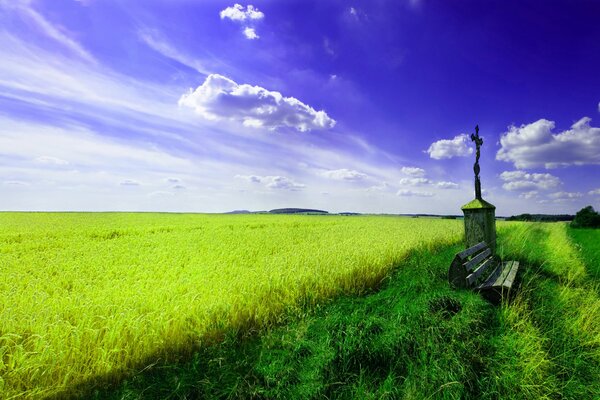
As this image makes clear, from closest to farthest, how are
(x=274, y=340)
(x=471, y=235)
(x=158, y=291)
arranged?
Result: 1. (x=274, y=340)
2. (x=158, y=291)
3. (x=471, y=235)

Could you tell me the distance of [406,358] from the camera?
399 centimetres

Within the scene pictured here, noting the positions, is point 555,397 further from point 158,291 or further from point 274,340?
point 158,291

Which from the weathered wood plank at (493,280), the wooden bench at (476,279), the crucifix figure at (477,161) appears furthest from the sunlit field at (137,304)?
the crucifix figure at (477,161)

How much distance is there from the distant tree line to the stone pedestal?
3611 centimetres

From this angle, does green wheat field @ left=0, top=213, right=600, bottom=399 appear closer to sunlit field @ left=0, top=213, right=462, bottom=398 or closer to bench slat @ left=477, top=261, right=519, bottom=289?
sunlit field @ left=0, top=213, right=462, bottom=398

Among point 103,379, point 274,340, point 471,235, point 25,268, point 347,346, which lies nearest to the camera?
Answer: point 103,379

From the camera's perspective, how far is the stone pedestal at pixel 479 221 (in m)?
9.53

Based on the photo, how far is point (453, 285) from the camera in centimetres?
636

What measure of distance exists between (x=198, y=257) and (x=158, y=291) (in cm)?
328

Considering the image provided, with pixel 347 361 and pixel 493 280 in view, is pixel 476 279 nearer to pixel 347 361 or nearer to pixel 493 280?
pixel 493 280

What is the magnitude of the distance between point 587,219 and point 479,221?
3775 cm

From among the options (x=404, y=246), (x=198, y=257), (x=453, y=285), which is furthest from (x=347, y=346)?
(x=404, y=246)

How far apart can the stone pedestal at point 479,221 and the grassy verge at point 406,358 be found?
4.04m

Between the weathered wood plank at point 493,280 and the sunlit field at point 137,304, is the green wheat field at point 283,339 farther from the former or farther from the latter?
the weathered wood plank at point 493,280
